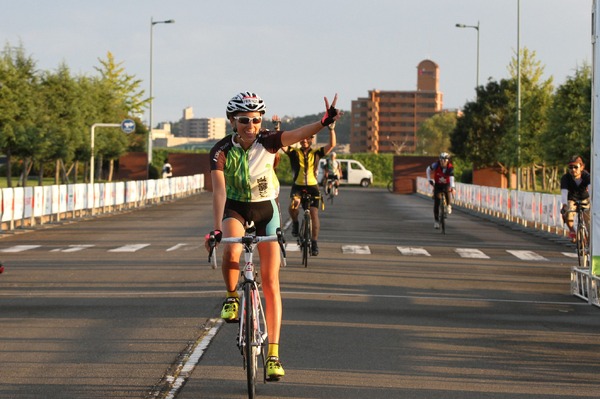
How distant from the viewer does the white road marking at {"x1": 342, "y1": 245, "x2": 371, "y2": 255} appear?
22.5 metres

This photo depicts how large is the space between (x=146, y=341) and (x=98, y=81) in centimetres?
6802

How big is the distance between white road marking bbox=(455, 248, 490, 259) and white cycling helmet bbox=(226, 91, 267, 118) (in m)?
14.6

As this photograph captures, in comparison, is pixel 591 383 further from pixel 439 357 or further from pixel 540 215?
pixel 540 215

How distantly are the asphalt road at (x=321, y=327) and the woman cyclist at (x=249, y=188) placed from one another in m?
0.69

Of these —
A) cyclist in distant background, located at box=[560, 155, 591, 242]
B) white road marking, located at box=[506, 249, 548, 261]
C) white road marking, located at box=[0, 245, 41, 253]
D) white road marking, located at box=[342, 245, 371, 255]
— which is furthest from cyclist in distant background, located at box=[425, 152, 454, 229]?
white road marking, located at box=[0, 245, 41, 253]

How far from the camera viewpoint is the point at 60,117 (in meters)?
59.3

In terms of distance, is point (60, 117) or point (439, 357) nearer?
point (439, 357)

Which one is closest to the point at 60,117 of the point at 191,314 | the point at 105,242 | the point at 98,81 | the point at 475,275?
the point at 98,81

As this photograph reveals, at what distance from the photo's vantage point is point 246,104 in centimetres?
809

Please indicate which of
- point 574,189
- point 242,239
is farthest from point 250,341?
point 574,189

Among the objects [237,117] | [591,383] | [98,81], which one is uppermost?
[98,81]

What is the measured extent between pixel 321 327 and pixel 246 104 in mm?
3902

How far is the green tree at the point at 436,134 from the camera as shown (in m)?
181

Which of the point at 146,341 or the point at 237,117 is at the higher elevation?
the point at 237,117
